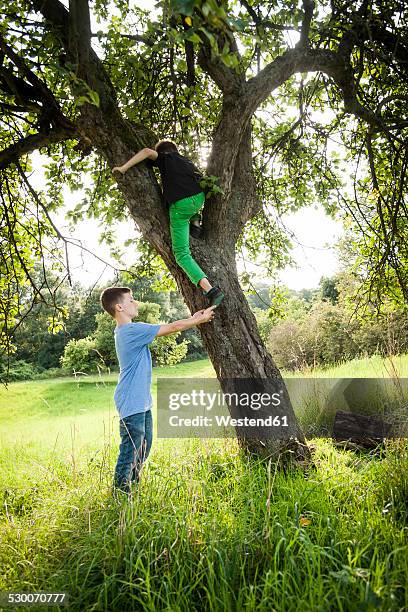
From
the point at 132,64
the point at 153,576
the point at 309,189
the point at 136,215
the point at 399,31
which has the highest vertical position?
the point at 132,64

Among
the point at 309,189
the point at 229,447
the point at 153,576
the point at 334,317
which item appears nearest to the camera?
the point at 153,576

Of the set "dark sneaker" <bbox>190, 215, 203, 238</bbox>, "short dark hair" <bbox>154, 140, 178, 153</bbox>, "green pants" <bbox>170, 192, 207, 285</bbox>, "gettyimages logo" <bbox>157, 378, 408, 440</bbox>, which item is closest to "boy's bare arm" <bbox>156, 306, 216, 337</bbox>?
"green pants" <bbox>170, 192, 207, 285</bbox>

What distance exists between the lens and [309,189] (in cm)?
629

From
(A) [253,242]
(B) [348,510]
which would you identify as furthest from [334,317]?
(B) [348,510]

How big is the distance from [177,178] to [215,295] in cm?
113

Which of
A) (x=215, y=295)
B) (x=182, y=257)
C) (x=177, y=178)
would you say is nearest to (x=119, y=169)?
(x=177, y=178)

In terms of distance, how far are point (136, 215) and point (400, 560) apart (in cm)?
321

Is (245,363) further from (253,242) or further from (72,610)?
(253,242)

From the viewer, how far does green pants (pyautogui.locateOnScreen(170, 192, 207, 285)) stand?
11.5ft

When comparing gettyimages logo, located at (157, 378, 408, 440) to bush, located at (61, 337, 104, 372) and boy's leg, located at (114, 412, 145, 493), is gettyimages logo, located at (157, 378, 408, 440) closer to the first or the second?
boy's leg, located at (114, 412, 145, 493)

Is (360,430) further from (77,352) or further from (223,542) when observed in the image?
(77,352)

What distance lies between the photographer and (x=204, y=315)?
11.2ft

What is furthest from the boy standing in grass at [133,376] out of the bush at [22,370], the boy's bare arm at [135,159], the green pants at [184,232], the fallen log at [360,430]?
the bush at [22,370]

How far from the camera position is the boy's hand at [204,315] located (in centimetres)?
336
